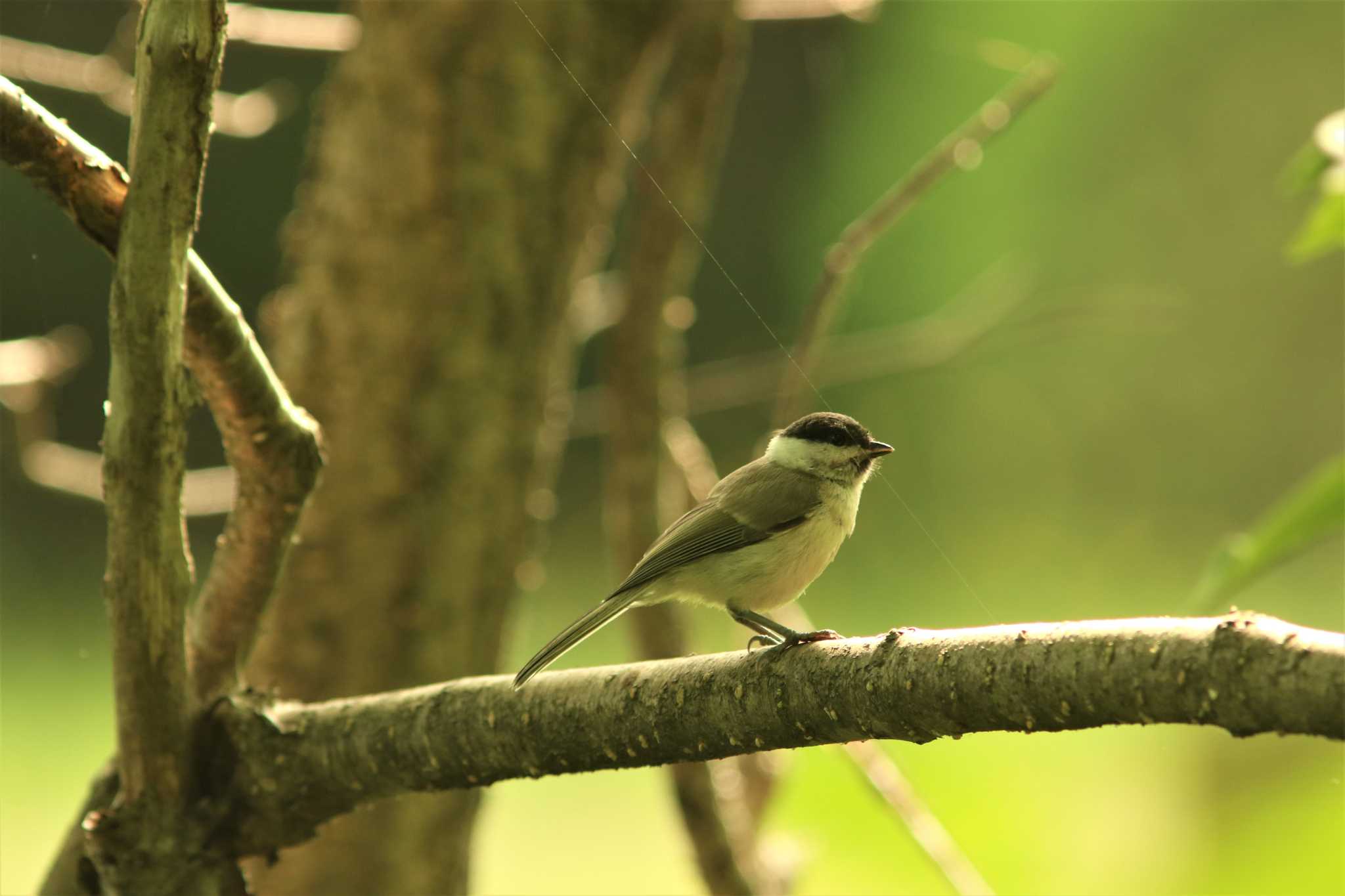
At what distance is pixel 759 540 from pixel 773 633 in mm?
137

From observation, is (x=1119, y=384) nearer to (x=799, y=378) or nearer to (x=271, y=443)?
(x=799, y=378)

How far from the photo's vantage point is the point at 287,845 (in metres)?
1.51

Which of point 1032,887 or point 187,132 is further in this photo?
point 1032,887

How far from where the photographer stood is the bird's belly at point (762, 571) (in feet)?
4.91

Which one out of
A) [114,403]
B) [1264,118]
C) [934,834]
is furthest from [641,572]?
[1264,118]

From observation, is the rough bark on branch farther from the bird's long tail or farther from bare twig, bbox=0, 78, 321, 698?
the bird's long tail

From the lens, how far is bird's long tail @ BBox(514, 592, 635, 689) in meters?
1.27

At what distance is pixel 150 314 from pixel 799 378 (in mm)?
664

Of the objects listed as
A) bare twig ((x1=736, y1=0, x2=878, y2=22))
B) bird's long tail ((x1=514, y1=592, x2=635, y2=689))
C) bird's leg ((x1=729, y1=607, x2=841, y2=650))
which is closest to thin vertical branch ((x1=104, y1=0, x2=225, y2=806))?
bird's long tail ((x1=514, y1=592, x2=635, y2=689))

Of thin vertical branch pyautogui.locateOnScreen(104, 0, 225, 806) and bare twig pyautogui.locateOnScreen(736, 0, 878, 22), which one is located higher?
bare twig pyautogui.locateOnScreen(736, 0, 878, 22)

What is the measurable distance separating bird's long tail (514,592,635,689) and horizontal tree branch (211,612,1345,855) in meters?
0.02

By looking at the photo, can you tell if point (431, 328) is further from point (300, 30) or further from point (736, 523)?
point (736, 523)

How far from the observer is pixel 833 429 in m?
1.29

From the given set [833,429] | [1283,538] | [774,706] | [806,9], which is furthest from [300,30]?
[1283,538]
